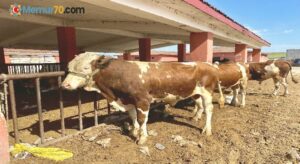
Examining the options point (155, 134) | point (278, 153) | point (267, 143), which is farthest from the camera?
point (155, 134)

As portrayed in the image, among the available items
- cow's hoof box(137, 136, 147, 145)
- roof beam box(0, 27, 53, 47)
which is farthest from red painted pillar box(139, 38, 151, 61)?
cow's hoof box(137, 136, 147, 145)

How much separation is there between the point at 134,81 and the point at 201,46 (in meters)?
3.71

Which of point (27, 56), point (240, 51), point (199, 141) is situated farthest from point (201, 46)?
point (27, 56)

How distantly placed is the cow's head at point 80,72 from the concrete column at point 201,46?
392cm

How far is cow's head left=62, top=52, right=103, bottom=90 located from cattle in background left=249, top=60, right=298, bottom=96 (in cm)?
720

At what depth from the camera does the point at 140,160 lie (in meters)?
3.90

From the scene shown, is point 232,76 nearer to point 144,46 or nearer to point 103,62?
point 103,62

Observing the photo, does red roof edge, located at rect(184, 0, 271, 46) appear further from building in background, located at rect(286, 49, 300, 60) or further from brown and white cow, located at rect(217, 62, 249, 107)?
building in background, located at rect(286, 49, 300, 60)

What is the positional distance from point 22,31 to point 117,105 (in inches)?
293

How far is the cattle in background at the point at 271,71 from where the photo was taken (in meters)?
9.73

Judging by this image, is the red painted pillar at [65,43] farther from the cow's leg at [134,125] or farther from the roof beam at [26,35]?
the cow's leg at [134,125]

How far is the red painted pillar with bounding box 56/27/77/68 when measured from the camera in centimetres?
861

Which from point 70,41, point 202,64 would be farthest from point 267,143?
point 70,41

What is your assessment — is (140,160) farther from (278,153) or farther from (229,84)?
(229,84)
